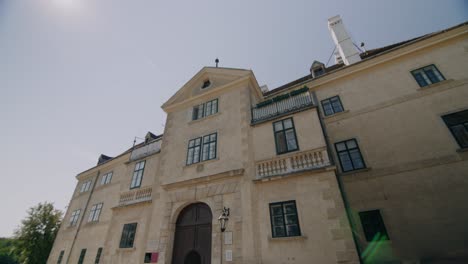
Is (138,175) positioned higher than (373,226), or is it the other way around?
(138,175)

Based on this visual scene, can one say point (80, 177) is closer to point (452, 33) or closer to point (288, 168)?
point (288, 168)

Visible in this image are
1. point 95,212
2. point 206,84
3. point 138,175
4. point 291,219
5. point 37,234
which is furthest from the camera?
point 37,234

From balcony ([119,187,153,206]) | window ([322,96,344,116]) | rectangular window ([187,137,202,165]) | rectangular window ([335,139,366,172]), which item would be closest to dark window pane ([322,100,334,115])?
window ([322,96,344,116])

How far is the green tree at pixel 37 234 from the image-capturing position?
25453 millimetres

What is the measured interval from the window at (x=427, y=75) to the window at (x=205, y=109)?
12.3m

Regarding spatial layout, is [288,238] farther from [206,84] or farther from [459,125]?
[206,84]

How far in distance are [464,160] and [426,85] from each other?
443 centimetres

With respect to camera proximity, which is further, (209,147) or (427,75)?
(209,147)

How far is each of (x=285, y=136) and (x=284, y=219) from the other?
13.3 feet

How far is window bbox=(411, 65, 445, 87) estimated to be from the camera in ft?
35.2

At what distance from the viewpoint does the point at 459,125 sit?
9336 millimetres

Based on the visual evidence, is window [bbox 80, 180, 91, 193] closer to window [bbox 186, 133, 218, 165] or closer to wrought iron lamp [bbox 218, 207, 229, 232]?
window [bbox 186, 133, 218, 165]

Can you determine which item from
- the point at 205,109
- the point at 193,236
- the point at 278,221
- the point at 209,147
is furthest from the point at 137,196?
the point at 278,221

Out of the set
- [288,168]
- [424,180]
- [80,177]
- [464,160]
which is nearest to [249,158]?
[288,168]
